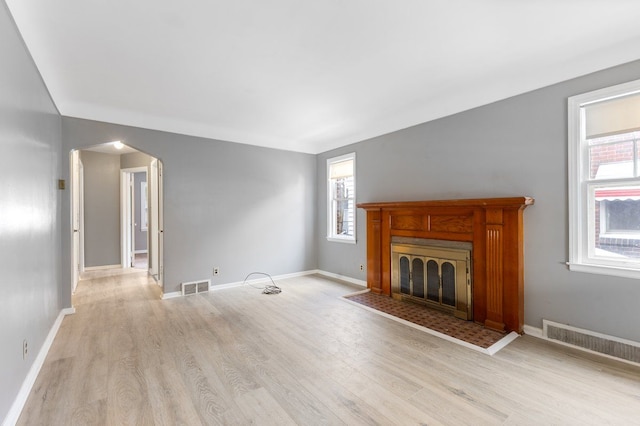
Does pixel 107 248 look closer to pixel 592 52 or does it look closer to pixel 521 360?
pixel 521 360

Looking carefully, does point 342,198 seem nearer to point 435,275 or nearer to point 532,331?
point 435,275

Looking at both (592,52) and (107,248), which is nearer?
(592,52)

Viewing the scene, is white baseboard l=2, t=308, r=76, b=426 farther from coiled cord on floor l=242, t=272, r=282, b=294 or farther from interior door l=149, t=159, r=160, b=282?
coiled cord on floor l=242, t=272, r=282, b=294

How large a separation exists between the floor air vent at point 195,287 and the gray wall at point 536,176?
3.44m

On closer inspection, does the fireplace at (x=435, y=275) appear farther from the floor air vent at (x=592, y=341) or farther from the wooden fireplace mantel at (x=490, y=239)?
the floor air vent at (x=592, y=341)

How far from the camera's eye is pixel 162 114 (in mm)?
3934

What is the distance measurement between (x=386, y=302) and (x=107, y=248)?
19.7ft

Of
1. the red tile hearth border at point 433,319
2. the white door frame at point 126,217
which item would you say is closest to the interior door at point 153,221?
the white door frame at point 126,217

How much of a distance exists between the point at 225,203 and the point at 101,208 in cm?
349

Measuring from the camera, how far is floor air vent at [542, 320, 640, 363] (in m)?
2.30

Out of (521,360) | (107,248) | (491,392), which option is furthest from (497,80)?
(107,248)

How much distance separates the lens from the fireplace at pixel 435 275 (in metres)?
3.22

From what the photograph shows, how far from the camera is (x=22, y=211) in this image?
1.96m

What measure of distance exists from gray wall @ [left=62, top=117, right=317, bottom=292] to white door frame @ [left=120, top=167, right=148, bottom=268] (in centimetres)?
272
